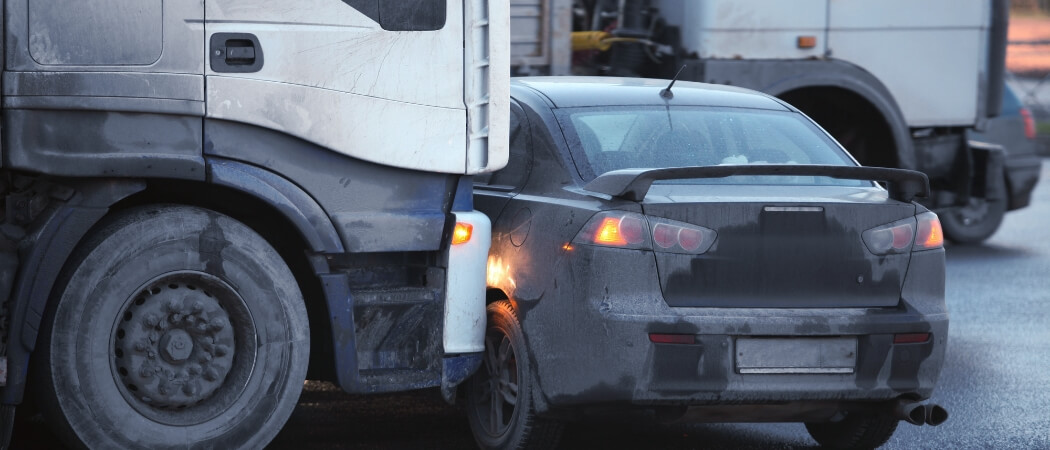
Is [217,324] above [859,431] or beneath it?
above

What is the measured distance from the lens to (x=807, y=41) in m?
9.91

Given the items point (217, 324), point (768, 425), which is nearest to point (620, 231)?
point (217, 324)

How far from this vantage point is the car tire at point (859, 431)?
226 inches

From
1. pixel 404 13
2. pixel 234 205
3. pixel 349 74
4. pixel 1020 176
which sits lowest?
pixel 1020 176

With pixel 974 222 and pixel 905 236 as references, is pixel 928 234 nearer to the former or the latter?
pixel 905 236

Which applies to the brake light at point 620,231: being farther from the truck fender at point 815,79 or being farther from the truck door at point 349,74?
A: the truck fender at point 815,79

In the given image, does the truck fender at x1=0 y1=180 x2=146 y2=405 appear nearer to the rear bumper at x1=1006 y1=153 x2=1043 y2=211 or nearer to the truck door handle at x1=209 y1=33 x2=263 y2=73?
the truck door handle at x1=209 y1=33 x2=263 y2=73

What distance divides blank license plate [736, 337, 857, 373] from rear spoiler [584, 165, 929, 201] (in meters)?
0.55

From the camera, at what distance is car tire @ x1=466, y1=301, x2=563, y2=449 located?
5.28m

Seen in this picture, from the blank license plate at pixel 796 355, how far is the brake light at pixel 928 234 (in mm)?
470

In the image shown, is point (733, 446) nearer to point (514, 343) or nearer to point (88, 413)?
point (514, 343)

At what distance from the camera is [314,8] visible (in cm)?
496

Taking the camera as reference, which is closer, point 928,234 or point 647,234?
point 647,234

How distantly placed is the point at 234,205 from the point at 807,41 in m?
5.60
